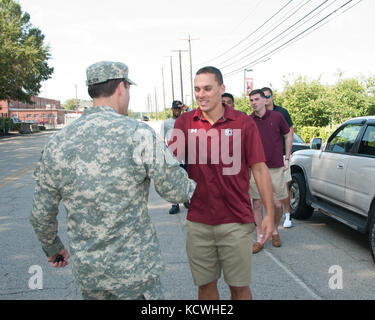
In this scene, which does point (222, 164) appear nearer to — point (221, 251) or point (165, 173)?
point (221, 251)

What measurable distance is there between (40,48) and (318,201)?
43.1 meters

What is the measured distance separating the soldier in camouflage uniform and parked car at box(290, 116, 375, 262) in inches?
134

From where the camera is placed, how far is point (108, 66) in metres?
1.98

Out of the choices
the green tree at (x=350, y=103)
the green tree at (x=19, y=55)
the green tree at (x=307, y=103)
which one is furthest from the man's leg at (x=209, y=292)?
the green tree at (x=19, y=55)

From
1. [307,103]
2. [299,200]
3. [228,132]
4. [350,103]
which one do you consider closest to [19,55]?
[307,103]

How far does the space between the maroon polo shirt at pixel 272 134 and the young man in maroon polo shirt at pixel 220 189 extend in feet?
7.67

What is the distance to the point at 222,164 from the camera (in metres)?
2.74

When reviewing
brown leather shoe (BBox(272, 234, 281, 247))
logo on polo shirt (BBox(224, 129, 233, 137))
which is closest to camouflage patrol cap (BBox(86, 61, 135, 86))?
logo on polo shirt (BBox(224, 129, 233, 137))

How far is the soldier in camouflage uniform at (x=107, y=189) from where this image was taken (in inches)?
73.6

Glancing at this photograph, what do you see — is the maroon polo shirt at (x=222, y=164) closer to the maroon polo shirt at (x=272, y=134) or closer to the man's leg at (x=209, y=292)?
the man's leg at (x=209, y=292)

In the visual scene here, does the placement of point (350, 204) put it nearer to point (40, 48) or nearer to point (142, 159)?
point (142, 159)

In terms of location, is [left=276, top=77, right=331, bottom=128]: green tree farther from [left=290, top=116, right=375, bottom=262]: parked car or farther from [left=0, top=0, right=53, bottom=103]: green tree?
[left=0, top=0, right=53, bottom=103]: green tree
